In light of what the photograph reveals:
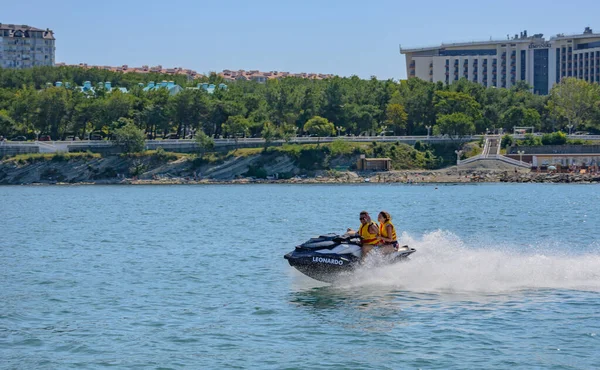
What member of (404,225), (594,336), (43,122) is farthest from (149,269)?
(43,122)

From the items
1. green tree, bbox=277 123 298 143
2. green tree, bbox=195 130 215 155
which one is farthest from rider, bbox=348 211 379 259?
green tree, bbox=195 130 215 155

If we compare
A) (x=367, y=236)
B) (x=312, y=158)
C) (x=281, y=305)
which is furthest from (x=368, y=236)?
(x=312, y=158)

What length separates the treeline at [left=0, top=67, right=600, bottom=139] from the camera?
139m

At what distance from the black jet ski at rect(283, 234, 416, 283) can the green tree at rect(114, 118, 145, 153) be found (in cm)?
10326

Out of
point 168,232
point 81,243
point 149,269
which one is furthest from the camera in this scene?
point 168,232

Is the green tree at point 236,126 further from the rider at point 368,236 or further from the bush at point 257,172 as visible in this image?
the rider at point 368,236

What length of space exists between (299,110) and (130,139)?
26094 mm

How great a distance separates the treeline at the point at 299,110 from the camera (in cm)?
13925

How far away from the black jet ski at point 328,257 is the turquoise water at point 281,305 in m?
0.48

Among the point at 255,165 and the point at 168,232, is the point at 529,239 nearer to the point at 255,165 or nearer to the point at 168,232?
the point at 168,232

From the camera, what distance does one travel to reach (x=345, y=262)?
95.5ft

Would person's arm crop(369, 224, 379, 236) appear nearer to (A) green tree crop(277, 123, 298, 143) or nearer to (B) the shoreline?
(B) the shoreline

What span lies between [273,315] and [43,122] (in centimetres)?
12116

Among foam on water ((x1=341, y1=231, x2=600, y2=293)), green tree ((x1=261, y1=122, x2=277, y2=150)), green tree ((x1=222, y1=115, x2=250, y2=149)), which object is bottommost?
foam on water ((x1=341, y1=231, x2=600, y2=293))
